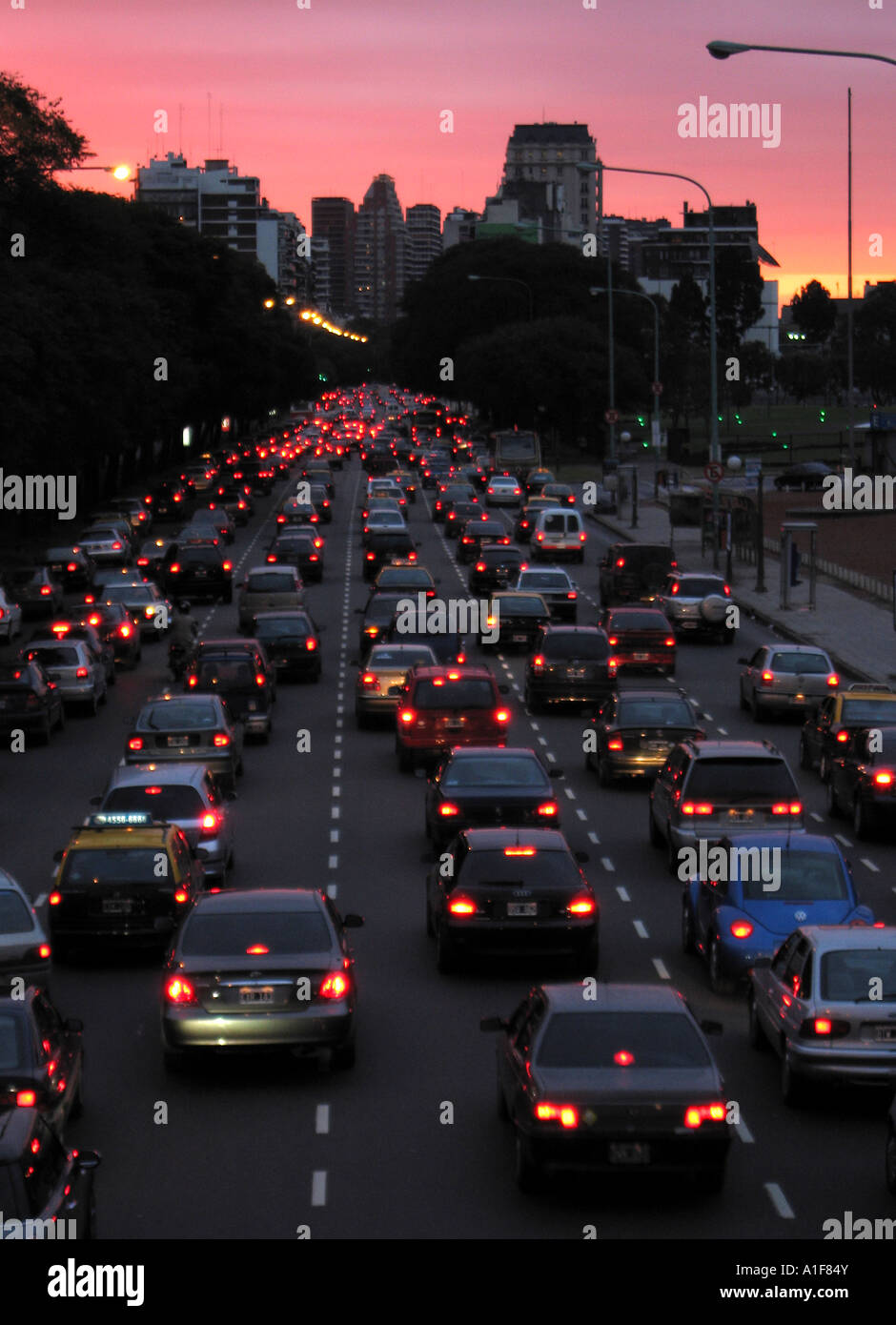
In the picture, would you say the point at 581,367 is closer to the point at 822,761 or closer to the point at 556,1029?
the point at 822,761

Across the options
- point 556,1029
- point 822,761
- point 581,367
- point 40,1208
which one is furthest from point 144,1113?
point 581,367

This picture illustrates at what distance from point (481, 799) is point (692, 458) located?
98431 mm

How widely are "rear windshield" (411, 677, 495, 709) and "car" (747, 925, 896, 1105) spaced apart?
15316 millimetres

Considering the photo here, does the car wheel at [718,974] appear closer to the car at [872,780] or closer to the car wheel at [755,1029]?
the car wheel at [755,1029]

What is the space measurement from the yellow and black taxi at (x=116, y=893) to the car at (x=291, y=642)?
21.7 metres

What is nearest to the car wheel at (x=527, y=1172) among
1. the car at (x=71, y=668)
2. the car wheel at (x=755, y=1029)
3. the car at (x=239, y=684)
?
the car wheel at (x=755, y=1029)

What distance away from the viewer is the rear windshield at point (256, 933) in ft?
51.6

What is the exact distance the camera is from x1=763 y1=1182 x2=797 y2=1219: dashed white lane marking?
40.9 feet

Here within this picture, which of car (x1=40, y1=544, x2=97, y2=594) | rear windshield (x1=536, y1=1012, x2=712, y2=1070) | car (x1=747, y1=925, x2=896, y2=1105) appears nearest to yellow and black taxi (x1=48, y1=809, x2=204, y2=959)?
car (x1=747, y1=925, x2=896, y2=1105)

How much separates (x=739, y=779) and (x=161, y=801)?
20.8 ft

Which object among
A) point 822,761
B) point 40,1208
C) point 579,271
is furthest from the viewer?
point 579,271

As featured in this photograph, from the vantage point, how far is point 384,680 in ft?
118

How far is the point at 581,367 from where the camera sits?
378 feet

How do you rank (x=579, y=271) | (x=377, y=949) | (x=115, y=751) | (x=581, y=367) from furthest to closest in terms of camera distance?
(x=579, y=271) < (x=581, y=367) < (x=115, y=751) < (x=377, y=949)
